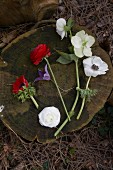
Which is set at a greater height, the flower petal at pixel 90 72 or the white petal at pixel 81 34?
the white petal at pixel 81 34

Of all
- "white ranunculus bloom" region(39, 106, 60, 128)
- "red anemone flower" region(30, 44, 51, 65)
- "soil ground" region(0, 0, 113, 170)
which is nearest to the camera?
"white ranunculus bloom" region(39, 106, 60, 128)

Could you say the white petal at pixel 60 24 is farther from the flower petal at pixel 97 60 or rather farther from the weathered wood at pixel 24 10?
the flower petal at pixel 97 60

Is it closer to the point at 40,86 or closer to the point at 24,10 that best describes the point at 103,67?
the point at 40,86

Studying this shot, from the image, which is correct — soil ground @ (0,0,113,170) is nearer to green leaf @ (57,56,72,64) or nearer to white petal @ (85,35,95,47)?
white petal @ (85,35,95,47)

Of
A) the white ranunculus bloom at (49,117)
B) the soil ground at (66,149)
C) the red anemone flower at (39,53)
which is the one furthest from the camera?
the soil ground at (66,149)

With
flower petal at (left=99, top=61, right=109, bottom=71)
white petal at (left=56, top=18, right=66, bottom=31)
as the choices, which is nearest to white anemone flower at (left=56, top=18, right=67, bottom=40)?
white petal at (left=56, top=18, right=66, bottom=31)

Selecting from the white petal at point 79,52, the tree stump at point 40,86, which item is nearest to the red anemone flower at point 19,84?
the tree stump at point 40,86

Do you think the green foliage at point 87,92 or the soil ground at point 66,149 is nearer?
the green foliage at point 87,92

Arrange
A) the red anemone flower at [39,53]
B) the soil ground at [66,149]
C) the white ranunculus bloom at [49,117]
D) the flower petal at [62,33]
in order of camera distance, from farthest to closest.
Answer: the soil ground at [66,149] → the flower petal at [62,33] → the red anemone flower at [39,53] → the white ranunculus bloom at [49,117]
